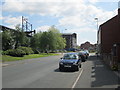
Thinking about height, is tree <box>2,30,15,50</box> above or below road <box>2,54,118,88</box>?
above

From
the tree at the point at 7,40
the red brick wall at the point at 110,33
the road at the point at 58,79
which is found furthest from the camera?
the tree at the point at 7,40

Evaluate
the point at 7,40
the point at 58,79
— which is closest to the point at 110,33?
the point at 7,40

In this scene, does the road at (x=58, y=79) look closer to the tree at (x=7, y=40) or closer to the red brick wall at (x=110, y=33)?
the red brick wall at (x=110, y=33)

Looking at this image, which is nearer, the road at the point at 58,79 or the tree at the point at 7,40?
the road at the point at 58,79

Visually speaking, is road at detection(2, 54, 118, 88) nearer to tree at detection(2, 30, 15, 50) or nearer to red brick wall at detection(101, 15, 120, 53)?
red brick wall at detection(101, 15, 120, 53)

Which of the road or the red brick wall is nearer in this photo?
the road

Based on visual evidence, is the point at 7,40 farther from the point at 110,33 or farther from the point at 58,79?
the point at 58,79

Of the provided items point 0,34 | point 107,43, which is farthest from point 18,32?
point 107,43

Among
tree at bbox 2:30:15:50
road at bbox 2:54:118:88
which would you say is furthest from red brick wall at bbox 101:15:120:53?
road at bbox 2:54:118:88

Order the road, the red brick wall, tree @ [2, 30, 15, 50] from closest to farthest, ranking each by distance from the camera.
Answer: the road → the red brick wall → tree @ [2, 30, 15, 50]

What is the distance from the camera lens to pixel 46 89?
8820 mm

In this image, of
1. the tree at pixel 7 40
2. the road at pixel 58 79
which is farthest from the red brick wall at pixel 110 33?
the road at pixel 58 79

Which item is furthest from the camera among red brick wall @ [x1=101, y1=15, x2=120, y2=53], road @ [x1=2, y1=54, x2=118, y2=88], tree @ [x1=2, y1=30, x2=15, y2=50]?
tree @ [x1=2, y1=30, x2=15, y2=50]

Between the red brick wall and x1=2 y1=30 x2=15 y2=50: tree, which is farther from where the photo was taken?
x1=2 y1=30 x2=15 y2=50: tree
